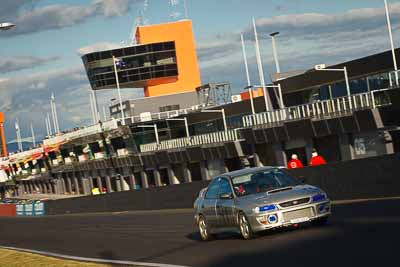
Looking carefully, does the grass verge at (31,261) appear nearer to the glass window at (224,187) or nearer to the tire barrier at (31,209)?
the glass window at (224,187)

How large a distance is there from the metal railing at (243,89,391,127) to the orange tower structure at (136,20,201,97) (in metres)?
54.0

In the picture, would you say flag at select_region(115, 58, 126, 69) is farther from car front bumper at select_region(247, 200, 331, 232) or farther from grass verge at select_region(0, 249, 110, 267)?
car front bumper at select_region(247, 200, 331, 232)

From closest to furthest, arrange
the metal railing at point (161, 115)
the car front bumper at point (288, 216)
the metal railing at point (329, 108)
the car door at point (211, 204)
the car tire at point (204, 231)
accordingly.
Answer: the car front bumper at point (288, 216) < the car door at point (211, 204) < the car tire at point (204, 231) < the metal railing at point (329, 108) < the metal railing at point (161, 115)

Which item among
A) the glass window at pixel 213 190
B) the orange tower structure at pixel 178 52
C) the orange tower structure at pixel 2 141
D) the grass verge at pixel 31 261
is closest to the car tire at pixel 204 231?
the glass window at pixel 213 190

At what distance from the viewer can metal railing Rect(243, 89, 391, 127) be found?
4912 cm

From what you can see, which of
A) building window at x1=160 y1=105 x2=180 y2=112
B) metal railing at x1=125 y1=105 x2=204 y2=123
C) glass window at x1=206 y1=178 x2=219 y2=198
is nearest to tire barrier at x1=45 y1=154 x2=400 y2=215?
glass window at x1=206 y1=178 x2=219 y2=198

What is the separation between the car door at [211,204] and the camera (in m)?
17.1

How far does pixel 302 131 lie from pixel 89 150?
58.5 m

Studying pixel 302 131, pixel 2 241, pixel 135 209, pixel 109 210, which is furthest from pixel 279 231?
pixel 302 131

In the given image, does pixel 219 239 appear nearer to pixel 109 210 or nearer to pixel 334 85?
pixel 109 210

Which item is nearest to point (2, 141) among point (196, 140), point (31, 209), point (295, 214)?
point (196, 140)

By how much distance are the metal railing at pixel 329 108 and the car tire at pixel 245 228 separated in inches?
1337

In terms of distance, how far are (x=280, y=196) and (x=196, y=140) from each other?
197 ft

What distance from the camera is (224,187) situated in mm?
16719
